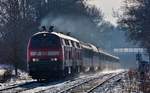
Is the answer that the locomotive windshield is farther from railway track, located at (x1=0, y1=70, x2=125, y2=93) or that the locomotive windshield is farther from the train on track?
railway track, located at (x1=0, y1=70, x2=125, y2=93)

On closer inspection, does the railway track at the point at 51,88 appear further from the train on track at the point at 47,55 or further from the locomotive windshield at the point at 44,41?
the locomotive windshield at the point at 44,41

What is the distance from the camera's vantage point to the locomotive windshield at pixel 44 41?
35.5 m

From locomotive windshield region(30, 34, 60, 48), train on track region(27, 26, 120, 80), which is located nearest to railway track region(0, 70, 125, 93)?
train on track region(27, 26, 120, 80)

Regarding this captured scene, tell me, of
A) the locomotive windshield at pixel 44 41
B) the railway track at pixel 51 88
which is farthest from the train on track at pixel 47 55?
the railway track at pixel 51 88

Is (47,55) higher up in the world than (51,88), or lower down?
higher up

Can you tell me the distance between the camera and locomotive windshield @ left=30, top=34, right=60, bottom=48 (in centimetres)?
3550

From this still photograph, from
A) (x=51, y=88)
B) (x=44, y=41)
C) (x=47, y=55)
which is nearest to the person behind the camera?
(x=51, y=88)

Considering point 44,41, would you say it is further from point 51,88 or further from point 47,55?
point 51,88

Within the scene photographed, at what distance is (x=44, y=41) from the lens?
117 ft

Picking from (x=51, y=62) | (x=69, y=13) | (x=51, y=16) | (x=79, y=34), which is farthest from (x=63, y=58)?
(x=79, y=34)

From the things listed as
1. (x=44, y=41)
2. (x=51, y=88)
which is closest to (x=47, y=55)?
(x=44, y=41)

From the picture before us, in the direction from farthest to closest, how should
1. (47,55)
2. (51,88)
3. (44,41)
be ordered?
(44,41) → (47,55) → (51,88)

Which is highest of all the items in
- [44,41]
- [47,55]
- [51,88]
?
[44,41]

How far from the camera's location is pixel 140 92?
24.9m
